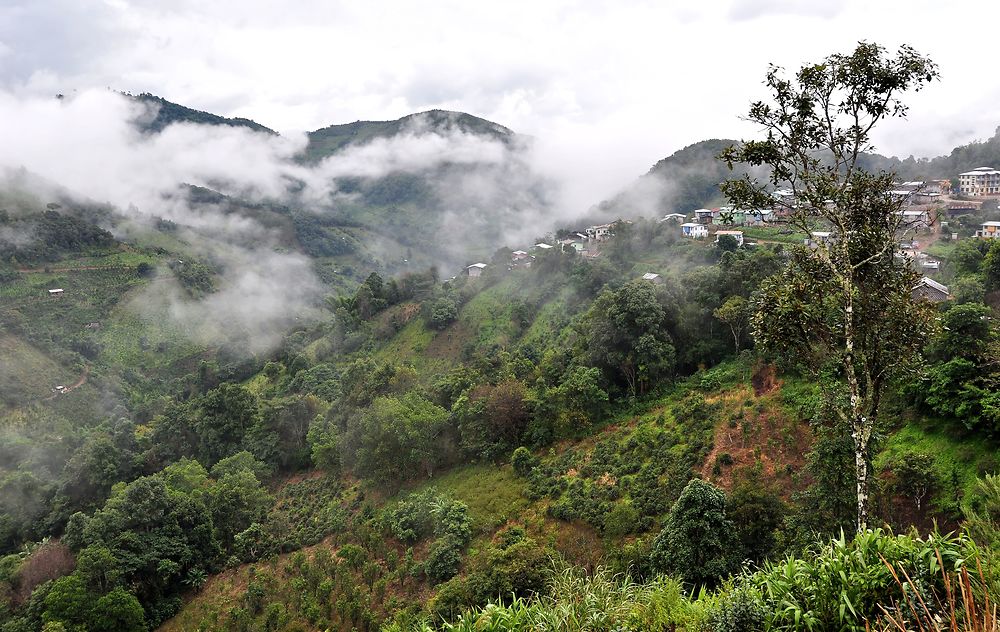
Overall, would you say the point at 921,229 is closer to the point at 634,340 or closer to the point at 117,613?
the point at 634,340

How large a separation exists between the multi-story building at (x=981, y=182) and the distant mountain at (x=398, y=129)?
119736 millimetres

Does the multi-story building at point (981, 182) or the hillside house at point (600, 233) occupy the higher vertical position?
the multi-story building at point (981, 182)

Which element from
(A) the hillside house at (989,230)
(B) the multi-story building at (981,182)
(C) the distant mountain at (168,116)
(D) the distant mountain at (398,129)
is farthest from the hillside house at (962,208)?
(C) the distant mountain at (168,116)

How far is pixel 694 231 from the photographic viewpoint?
156 ft

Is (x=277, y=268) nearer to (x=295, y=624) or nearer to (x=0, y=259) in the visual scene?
(x=0, y=259)

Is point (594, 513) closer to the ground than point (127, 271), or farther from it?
closer to the ground

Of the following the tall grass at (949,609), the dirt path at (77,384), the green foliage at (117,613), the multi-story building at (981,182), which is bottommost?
the green foliage at (117,613)

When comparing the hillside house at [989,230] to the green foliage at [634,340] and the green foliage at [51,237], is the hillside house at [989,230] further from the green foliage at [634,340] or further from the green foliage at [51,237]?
the green foliage at [51,237]

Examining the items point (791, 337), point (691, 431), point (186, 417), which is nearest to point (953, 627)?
point (791, 337)

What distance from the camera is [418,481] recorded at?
1007 inches

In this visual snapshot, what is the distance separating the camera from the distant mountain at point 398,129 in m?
160

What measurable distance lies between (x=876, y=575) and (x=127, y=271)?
80.5 meters

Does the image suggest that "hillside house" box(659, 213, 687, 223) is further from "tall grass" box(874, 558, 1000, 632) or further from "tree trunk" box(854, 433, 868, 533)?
"tall grass" box(874, 558, 1000, 632)

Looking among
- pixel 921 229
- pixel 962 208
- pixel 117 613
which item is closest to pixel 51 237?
pixel 117 613
